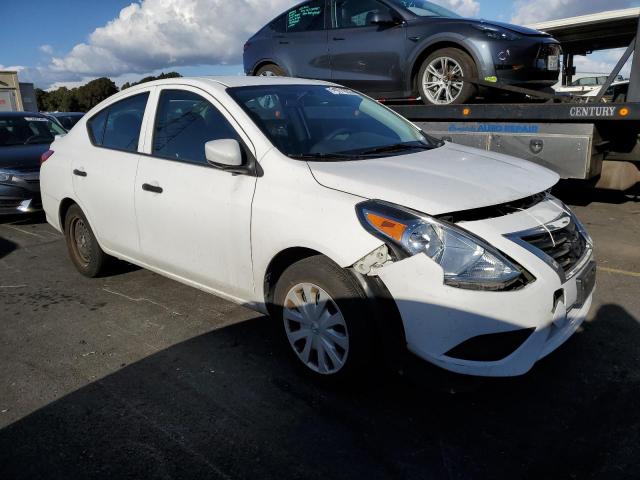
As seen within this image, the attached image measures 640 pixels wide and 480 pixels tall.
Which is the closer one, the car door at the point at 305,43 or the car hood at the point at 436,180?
the car hood at the point at 436,180

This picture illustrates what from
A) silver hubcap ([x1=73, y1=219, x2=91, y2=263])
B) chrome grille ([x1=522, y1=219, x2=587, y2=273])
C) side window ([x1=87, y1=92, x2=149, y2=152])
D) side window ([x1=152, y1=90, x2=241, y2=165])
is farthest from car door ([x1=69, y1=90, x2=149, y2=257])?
chrome grille ([x1=522, y1=219, x2=587, y2=273])

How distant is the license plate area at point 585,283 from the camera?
2.73 meters

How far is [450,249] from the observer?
244cm

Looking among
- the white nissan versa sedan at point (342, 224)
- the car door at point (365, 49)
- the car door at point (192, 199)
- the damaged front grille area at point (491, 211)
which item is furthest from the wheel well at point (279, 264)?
the car door at point (365, 49)

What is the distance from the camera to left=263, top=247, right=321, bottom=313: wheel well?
2889 millimetres

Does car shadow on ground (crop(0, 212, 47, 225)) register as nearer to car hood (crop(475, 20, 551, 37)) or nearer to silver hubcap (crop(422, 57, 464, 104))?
silver hubcap (crop(422, 57, 464, 104))

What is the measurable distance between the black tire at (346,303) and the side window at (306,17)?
5541mm

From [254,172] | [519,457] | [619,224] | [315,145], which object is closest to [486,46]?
[619,224]

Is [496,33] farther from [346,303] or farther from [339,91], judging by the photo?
[346,303]

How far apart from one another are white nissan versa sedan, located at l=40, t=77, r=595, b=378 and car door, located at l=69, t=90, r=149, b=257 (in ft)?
0.07

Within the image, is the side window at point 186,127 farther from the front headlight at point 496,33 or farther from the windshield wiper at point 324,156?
the front headlight at point 496,33

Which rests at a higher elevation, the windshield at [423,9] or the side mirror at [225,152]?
the windshield at [423,9]

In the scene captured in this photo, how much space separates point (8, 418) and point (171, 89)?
231 centimetres

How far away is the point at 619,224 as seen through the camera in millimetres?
6305
